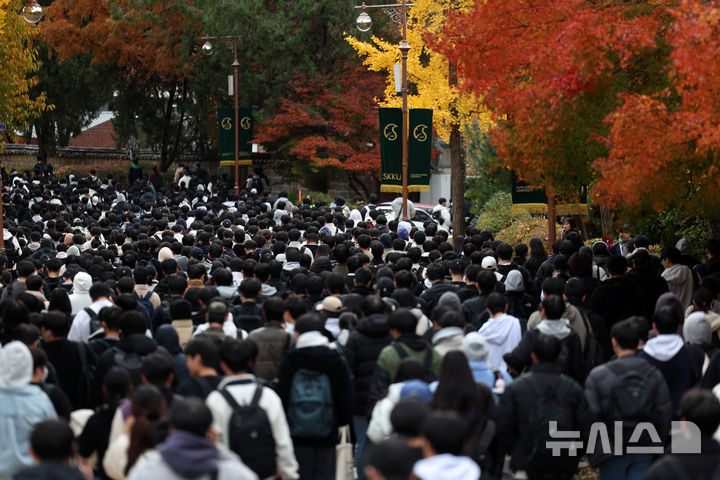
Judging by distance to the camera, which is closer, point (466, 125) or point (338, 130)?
point (466, 125)

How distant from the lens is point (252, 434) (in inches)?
238

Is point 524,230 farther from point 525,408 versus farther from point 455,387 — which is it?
point 455,387

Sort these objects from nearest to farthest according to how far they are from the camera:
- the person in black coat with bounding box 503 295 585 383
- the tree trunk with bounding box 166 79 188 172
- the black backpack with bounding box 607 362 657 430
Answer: the black backpack with bounding box 607 362 657 430 < the person in black coat with bounding box 503 295 585 383 < the tree trunk with bounding box 166 79 188 172

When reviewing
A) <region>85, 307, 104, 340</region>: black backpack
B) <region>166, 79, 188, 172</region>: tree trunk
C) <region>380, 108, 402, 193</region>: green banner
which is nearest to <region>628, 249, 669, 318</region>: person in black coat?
<region>85, 307, 104, 340</region>: black backpack

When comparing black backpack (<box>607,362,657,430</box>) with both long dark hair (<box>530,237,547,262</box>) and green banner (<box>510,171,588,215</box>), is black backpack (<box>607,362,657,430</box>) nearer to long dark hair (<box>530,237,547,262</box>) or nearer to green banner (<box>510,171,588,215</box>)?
long dark hair (<box>530,237,547,262</box>)

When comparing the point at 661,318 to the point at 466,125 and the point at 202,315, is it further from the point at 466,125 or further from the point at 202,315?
the point at 466,125

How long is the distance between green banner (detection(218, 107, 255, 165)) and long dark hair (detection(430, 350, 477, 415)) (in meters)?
28.0

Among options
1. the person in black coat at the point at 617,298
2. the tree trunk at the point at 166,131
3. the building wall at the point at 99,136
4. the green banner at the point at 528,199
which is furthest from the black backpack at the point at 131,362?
the building wall at the point at 99,136


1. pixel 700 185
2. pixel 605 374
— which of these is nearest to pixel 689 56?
pixel 700 185

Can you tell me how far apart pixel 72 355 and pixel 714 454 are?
495 centimetres

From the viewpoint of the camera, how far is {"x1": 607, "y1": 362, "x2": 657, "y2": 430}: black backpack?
21.5ft

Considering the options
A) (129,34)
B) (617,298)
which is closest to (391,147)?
(617,298)

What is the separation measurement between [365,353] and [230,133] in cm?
2688

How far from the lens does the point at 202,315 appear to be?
9320mm
